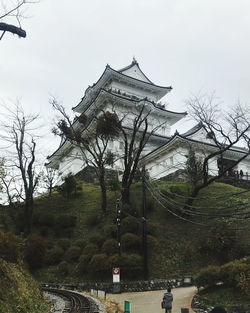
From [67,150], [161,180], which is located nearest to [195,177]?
[161,180]

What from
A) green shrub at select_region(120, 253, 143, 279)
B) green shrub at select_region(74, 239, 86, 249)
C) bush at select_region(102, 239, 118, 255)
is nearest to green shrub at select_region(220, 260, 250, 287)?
green shrub at select_region(120, 253, 143, 279)

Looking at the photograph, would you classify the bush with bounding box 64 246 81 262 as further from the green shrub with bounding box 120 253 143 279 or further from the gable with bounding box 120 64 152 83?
the gable with bounding box 120 64 152 83

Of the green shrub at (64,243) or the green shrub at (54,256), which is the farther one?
the green shrub at (64,243)

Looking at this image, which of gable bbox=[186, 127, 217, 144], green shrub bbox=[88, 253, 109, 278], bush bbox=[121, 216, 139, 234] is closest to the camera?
green shrub bbox=[88, 253, 109, 278]

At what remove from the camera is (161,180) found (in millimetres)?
35438

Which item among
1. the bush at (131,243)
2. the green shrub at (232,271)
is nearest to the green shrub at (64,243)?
the bush at (131,243)

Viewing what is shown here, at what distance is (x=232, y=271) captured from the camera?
1248 cm

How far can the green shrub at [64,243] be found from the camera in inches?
918

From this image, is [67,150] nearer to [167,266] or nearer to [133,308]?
[167,266]

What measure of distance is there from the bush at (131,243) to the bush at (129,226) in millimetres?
1298

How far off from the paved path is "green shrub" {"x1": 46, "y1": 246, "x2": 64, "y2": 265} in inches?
261

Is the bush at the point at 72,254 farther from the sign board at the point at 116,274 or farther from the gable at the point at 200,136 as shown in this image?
the gable at the point at 200,136

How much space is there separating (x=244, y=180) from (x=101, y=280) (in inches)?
902

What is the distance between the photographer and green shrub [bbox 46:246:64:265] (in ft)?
72.1
